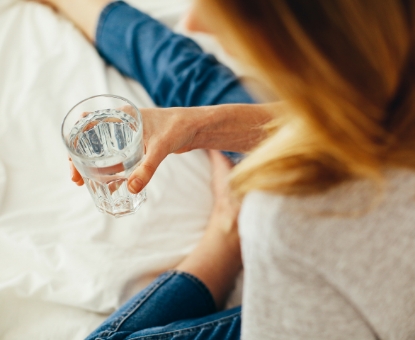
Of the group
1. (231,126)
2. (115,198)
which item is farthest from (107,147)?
(231,126)

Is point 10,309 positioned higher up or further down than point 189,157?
further down

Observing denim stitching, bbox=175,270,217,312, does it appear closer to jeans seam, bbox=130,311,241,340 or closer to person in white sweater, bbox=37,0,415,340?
jeans seam, bbox=130,311,241,340

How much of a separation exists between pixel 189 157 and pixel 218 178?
0.25 ft

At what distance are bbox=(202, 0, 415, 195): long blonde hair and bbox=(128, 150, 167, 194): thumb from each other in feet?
0.61

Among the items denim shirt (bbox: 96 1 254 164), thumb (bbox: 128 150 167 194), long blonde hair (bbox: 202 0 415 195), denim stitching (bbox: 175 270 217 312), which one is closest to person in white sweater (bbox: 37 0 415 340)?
long blonde hair (bbox: 202 0 415 195)

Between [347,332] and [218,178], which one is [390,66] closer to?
[347,332]

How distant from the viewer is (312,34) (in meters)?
0.35

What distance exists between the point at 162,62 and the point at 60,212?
37 cm

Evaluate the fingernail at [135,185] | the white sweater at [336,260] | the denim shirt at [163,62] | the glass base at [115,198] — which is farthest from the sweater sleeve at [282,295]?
the denim shirt at [163,62]

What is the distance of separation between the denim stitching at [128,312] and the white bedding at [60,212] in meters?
0.05

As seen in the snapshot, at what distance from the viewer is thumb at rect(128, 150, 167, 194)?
0.58 m

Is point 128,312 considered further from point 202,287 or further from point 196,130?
point 196,130

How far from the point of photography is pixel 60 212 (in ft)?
2.72

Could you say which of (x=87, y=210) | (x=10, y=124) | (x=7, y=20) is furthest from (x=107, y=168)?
(x=7, y=20)
